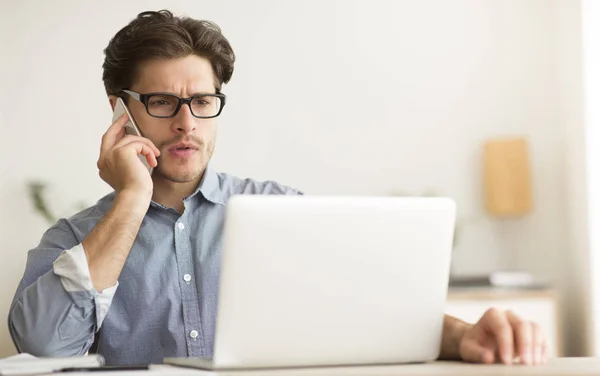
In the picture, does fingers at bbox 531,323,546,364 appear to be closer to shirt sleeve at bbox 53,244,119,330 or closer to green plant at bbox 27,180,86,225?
shirt sleeve at bbox 53,244,119,330

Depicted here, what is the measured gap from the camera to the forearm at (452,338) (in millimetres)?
1613

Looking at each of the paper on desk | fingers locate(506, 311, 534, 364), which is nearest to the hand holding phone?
the paper on desk

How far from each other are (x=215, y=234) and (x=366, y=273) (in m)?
0.95

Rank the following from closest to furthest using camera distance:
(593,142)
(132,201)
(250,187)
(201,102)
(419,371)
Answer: (419,371)
(132,201)
(201,102)
(250,187)
(593,142)

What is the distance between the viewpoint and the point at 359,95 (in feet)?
16.1

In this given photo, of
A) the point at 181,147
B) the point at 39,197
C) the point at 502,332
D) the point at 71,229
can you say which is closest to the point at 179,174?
the point at 181,147

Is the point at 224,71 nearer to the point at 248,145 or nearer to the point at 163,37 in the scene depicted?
the point at 163,37

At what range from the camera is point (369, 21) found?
16.2 feet

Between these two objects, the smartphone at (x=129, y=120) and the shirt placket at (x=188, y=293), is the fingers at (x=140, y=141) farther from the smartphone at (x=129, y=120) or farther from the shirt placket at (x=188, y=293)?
the shirt placket at (x=188, y=293)

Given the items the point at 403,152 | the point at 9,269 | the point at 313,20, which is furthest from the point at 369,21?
the point at 9,269

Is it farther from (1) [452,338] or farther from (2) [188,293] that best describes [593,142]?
(1) [452,338]

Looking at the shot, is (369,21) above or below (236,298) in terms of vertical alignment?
above

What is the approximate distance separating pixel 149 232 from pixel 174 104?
1.14 ft

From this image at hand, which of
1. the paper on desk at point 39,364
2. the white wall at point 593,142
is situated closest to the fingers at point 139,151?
the paper on desk at point 39,364
